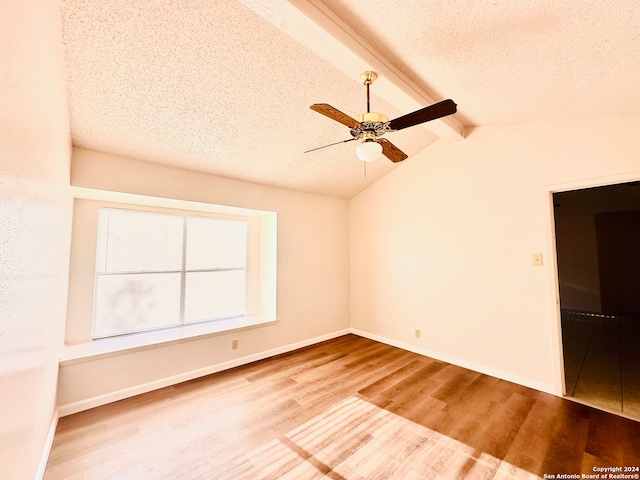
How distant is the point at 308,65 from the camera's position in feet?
6.98

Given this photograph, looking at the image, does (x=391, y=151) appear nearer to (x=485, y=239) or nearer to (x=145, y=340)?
(x=485, y=239)

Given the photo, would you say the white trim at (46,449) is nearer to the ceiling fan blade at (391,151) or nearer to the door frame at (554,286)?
the ceiling fan blade at (391,151)

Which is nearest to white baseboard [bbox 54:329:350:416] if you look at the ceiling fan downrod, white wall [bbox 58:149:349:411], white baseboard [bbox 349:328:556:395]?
white wall [bbox 58:149:349:411]

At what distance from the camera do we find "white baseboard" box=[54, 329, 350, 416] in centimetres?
244

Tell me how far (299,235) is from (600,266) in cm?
673

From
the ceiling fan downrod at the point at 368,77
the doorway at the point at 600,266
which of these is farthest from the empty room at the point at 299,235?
the doorway at the point at 600,266

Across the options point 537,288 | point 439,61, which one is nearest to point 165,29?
point 439,61

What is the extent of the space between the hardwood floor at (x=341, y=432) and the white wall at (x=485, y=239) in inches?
20.0

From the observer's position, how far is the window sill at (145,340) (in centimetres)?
250

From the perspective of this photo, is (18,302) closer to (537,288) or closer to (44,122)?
(44,122)

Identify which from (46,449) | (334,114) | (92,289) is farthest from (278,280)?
(334,114)

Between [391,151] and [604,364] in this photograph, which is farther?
[604,364]

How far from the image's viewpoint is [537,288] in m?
2.83

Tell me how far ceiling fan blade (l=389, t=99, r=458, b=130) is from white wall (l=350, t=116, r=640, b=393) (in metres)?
2.02
